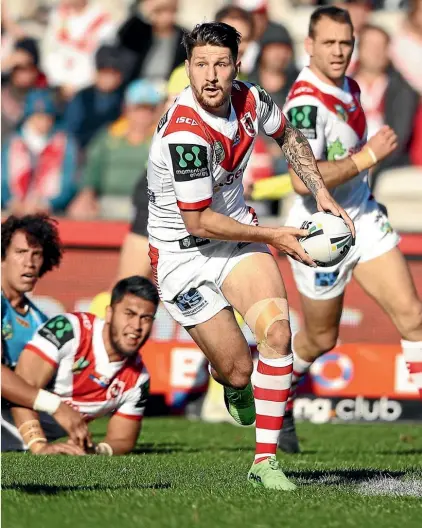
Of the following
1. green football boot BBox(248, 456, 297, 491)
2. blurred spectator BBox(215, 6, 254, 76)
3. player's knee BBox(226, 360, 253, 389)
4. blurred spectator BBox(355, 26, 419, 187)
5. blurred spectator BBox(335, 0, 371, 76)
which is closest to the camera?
green football boot BBox(248, 456, 297, 491)

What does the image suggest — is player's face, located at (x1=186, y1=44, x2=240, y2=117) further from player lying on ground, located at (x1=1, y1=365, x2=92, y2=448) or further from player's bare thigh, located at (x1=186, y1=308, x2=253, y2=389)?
player lying on ground, located at (x1=1, y1=365, x2=92, y2=448)

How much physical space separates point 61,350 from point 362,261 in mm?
2173

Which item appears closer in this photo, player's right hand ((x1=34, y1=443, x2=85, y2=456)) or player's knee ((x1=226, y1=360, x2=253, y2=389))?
player's knee ((x1=226, y1=360, x2=253, y2=389))

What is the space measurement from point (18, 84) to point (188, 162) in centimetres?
977

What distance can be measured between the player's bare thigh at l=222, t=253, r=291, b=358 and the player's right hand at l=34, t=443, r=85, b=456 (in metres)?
1.92

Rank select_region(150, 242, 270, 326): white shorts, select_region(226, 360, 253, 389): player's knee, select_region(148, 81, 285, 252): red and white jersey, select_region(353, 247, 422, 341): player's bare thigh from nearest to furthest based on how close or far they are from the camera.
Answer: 1. select_region(148, 81, 285, 252): red and white jersey
2. select_region(150, 242, 270, 326): white shorts
3. select_region(226, 360, 253, 389): player's knee
4. select_region(353, 247, 422, 341): player's bare thigh

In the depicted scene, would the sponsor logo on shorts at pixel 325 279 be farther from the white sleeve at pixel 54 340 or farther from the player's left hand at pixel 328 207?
the player's left hand at pixel 328 207

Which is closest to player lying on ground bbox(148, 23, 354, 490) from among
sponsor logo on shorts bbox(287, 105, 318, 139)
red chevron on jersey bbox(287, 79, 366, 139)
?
sponsor logo on shorts bbox(287, 105, 318, 139)

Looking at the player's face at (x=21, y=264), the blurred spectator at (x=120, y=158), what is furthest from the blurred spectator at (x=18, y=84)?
the player's face at (x=21, y=264)

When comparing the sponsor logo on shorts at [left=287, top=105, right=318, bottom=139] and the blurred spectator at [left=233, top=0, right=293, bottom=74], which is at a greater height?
the blurred spectator at [left=233, top=0, right=293, bottom=74]

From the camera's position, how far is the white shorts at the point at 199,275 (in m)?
7.03

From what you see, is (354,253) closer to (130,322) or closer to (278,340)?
(130,322)

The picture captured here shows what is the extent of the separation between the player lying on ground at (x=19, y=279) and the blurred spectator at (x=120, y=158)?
4.86m

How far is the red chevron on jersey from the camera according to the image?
856 centimetres
